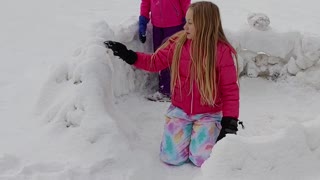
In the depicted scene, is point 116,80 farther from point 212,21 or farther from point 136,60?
point 212,21

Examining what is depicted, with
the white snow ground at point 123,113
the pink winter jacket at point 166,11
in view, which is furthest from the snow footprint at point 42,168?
the pink winter jacket at point 166,11

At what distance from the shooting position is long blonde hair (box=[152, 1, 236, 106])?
328 centimetres

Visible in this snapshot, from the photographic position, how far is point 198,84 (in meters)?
3.38

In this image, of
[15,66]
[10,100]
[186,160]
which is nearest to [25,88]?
[10,100]

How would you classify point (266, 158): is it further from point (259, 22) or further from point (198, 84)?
point (259, 22)

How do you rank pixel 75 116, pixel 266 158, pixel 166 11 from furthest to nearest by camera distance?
pixel 166 11 < pixel 75 116 < pixel 266 158

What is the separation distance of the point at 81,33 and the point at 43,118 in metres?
3.39

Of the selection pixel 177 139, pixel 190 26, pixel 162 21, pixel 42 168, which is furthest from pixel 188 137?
pixel 162 21

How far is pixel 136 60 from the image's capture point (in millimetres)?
3568

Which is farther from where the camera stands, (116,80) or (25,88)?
(25,88)

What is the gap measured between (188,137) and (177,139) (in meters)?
0.08

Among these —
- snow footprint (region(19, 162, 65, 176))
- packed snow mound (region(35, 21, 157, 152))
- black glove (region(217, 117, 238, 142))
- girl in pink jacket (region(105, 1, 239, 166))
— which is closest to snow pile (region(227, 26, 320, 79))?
packed snow mound (region(35, 21, 157, 152))

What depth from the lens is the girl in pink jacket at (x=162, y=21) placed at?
4.53 m

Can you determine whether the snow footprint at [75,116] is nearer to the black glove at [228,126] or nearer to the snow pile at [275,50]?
the black glove at [228,126]
